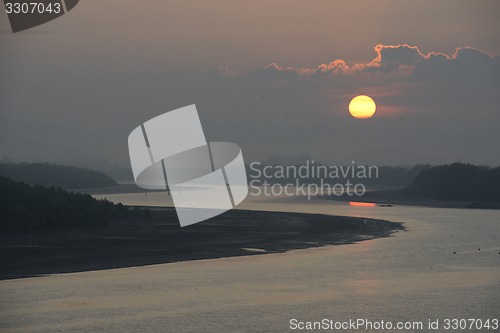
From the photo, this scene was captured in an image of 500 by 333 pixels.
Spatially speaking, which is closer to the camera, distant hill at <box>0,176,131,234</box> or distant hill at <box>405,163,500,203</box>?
distant hill at <box>0,176,131,234</box>

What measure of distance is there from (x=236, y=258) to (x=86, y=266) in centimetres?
1141

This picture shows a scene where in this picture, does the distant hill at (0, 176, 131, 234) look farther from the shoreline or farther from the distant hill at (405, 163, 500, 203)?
the distant hill at (405, 163, 500, 203)

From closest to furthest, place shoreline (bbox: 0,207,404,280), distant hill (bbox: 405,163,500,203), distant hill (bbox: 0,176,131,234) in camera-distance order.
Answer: shoreline (bbox: 0,207,404,280)
distant hill (bbox: 0,176,131,234)
distant hill (bbox: 405,163,500,203)

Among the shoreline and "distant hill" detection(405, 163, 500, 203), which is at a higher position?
the shoreline

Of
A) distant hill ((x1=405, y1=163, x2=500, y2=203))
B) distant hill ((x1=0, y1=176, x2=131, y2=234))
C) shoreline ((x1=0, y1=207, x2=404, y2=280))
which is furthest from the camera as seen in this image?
distant hill ((x1=405, y1=163, x2=500, y2=203))

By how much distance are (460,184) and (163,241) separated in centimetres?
12200

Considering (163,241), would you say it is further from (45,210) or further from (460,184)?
(460,184)

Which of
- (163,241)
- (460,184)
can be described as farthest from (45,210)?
(460,184)

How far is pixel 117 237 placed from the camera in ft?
240

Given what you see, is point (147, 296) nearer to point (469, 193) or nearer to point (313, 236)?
point (313, 236)

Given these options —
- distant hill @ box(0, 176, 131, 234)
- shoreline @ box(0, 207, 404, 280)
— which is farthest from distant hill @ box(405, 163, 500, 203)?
distant hill @ box(0, 176, 131, 234)

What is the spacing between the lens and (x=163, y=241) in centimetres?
7112

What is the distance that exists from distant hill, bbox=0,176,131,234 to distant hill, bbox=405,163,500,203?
3793 inches

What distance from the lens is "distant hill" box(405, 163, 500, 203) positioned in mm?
170163
